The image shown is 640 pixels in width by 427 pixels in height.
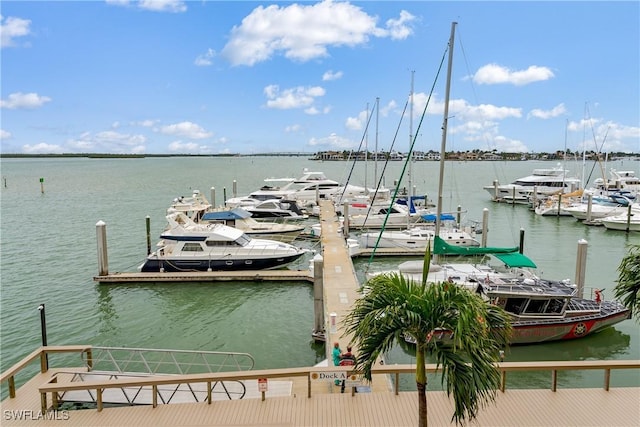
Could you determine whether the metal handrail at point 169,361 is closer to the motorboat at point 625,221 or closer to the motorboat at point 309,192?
the motorboat at point 309,192

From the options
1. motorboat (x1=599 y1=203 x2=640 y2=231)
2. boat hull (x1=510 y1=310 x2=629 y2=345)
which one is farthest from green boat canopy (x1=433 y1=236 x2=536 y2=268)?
motorboat (x1=599 y1=203 x2=640 y2=231)

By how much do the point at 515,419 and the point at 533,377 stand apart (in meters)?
5.26

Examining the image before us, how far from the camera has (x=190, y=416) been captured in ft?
27.5

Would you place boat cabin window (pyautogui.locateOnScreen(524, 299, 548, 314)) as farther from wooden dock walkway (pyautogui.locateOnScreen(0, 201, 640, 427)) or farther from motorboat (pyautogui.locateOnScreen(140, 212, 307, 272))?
motorboat (pyautogui.locateOnScreen(140, 212, 307, 272))

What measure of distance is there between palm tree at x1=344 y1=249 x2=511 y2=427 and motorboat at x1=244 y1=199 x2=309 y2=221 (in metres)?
32.9

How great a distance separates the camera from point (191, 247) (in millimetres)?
22609

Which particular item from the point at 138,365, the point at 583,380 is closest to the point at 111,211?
the point at 138,365

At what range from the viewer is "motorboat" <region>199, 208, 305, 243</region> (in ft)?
89.9

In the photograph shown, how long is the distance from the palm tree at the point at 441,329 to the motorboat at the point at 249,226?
22514 millimetres

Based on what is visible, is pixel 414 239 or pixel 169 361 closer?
pixel 169 361

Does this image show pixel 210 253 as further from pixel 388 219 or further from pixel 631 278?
pixel 631 278

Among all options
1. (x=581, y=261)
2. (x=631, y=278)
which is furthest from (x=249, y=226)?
(x=631, y=278)

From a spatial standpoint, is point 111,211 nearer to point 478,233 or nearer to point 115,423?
point 478,233

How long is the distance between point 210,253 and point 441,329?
60.8 ft
